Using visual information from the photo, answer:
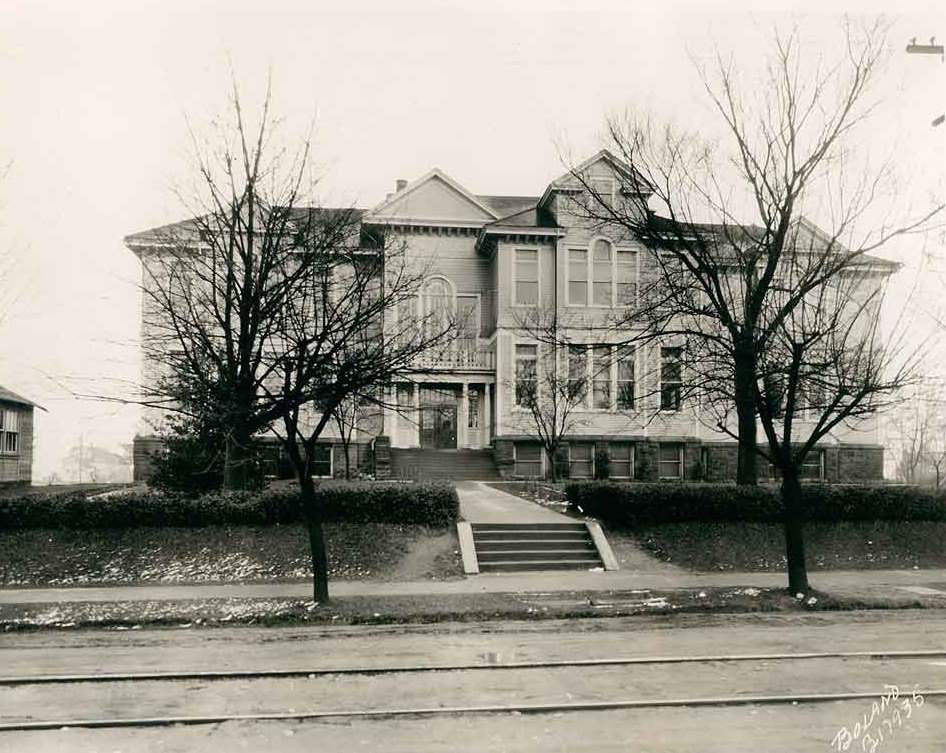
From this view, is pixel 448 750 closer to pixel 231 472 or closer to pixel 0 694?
pixel 0 694

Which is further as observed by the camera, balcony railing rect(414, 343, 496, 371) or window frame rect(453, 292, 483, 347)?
window frame rect(453, 292, 483, 347)

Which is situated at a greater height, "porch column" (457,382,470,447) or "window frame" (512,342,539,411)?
"window frame" (512,342,539,411)

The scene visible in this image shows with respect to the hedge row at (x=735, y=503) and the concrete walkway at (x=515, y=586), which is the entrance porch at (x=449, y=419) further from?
the concrete walkway at (x=515, y=586)

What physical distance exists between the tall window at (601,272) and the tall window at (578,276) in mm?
295

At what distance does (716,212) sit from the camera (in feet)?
54.1

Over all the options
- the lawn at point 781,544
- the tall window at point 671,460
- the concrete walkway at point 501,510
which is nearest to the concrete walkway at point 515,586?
the lawn at point 781,544

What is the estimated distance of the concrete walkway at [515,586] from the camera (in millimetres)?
13250

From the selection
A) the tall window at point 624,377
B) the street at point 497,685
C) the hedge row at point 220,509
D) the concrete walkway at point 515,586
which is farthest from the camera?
the tall window at point 624,377

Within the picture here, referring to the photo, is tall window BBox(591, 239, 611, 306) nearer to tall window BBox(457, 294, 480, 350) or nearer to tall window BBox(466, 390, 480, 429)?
tall window BBox(457, 294, 480, 350)

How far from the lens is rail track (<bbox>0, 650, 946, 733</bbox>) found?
699 centimetres

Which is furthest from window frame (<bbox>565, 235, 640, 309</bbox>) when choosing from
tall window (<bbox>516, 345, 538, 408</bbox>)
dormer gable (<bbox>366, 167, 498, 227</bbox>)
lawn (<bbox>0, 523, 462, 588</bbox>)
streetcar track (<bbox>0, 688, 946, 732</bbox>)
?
streetcar track (<bbox>0, 688, 946, 732</bbox>)

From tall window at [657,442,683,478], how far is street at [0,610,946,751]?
19.0 metres

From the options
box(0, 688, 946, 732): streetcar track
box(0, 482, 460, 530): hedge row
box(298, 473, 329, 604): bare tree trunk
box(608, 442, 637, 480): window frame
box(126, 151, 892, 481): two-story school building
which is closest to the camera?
box(0, 688, 946, 732): streetcar track

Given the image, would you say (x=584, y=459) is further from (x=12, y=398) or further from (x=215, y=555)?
(x=12, y=398)
